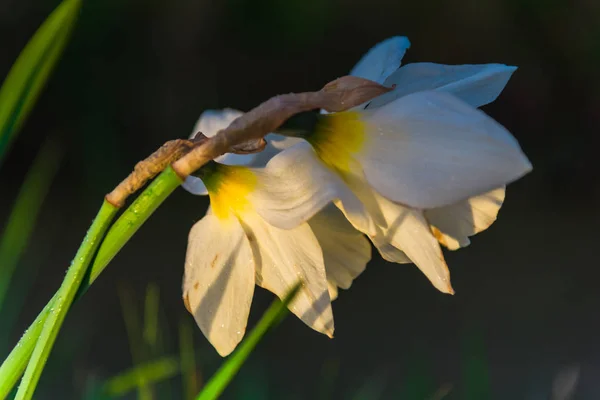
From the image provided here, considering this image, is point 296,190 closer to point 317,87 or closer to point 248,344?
point 248,344

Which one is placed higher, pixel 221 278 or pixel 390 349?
pixel 221 278

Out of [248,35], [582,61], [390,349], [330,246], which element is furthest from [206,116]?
[582,61]

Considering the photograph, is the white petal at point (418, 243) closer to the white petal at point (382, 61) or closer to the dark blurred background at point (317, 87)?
the white petal at point (382, 61)

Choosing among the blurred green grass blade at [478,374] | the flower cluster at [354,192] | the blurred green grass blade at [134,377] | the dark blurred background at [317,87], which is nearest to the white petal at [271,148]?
the flower cluster at [354,192]

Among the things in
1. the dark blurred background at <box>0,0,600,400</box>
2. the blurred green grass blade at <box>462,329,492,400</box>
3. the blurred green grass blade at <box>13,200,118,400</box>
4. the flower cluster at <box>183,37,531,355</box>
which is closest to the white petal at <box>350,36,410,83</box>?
the flower cluster at <box>183,37,531,355</box>

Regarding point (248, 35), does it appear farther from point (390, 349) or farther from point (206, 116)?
point (206, 116)
